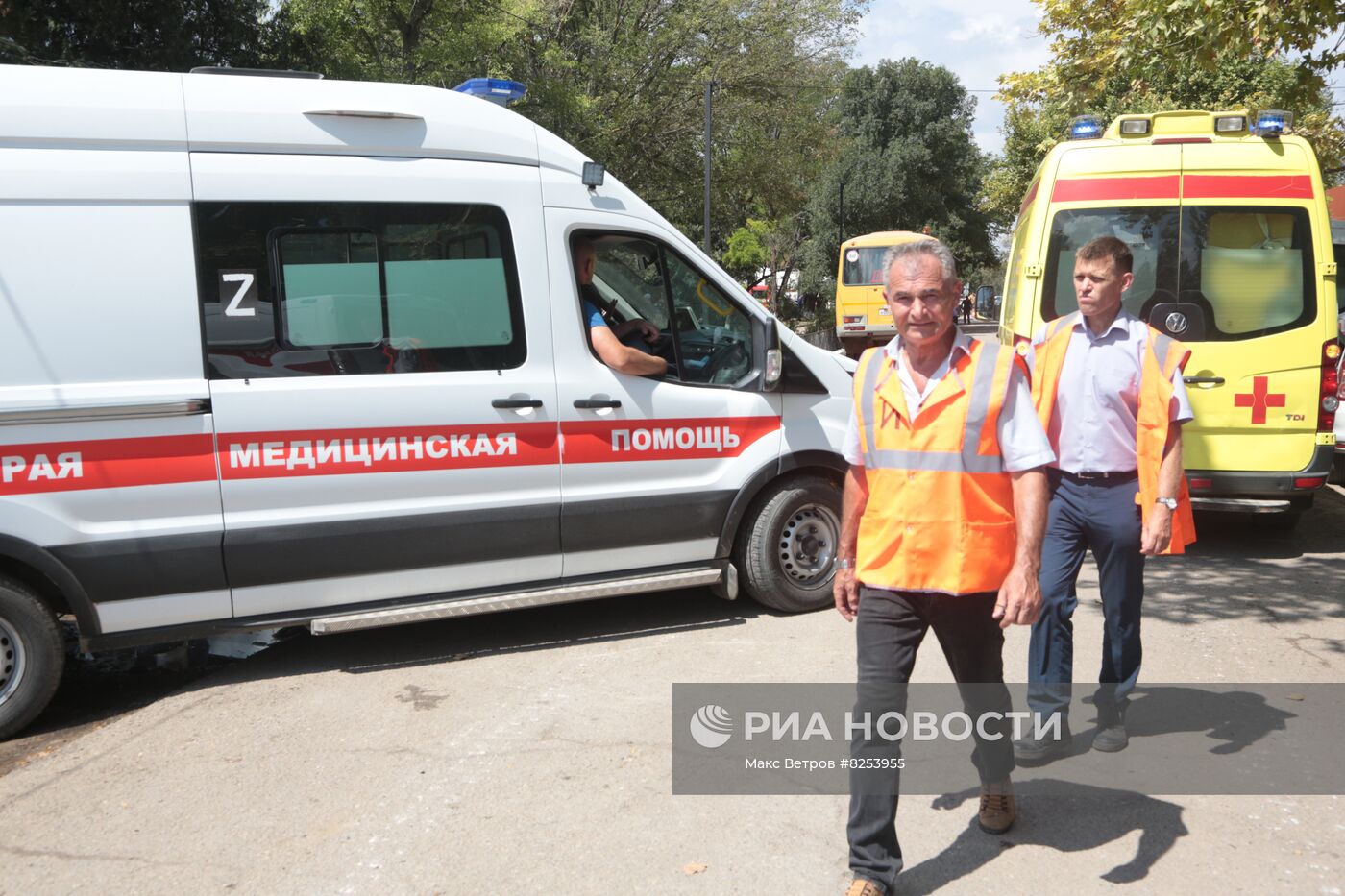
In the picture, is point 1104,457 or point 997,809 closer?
point 997,809

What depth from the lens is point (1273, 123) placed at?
6930 millimetres

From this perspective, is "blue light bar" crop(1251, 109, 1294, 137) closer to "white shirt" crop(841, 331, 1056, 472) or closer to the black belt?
the black belt

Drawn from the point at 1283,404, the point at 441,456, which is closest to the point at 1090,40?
the point at 1283,404

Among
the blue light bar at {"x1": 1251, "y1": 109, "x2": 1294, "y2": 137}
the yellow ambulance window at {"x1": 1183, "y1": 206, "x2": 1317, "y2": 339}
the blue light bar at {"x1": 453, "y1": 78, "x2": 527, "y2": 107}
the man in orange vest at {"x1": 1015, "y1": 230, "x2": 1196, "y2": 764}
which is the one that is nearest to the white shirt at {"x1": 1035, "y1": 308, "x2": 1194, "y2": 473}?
the man in orange vest at {"x1": 1015, "y1": 230, "x2": 1196, "y2": 764}

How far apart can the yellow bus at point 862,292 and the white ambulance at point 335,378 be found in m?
22.2

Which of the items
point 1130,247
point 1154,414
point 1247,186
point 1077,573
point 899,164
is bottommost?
point 1077,573

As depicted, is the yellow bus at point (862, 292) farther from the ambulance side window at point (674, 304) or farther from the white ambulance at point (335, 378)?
the white ambulance at point (335, 378)

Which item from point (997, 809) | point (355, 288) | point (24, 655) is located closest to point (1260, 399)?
point (997, 809)

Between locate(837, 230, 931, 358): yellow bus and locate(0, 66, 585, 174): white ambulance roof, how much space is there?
22.7m

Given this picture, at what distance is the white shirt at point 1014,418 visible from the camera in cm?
304

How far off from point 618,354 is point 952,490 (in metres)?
2.64

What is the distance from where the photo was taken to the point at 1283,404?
6.92 meters

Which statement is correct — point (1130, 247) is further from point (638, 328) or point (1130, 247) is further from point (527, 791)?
point (527, 791)

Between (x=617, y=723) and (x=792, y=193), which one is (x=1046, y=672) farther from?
(x=792, y=193)
